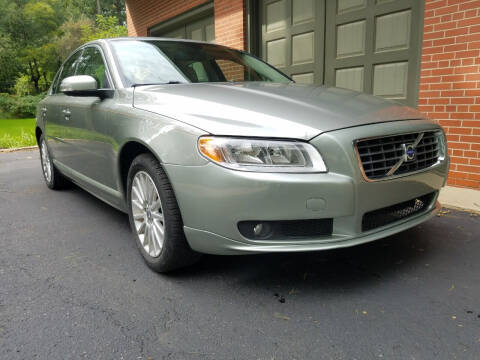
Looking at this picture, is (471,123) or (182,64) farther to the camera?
(471,123)

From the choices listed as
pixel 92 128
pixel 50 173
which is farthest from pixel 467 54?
pixel 50 173

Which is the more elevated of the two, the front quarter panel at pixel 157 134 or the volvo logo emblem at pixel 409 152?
the front quarter panel at pixel 157 134

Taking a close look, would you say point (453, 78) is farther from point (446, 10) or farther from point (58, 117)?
point (58, 117)

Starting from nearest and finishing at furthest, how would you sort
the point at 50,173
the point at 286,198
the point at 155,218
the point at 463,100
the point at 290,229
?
1. the point at 286,198
2. the point at 290,229
3. the point at 155,218
4. the point at 463,100
5. the point at 50,173

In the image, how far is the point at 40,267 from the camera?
9.02 feet

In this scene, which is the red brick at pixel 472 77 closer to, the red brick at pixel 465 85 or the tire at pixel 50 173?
the red brick at pixel 465 85

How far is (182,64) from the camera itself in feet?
10.4

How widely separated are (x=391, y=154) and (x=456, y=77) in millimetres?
2653

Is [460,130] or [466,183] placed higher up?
[460,130]

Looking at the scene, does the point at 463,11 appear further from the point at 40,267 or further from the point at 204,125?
the point at 40,267

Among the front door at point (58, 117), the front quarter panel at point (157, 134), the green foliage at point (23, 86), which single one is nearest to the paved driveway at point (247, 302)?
the front quarter panel at point (157, 134)

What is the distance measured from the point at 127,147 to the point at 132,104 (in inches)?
11.4

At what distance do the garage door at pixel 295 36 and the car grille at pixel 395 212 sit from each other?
379 cm

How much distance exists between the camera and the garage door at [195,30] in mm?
8367
